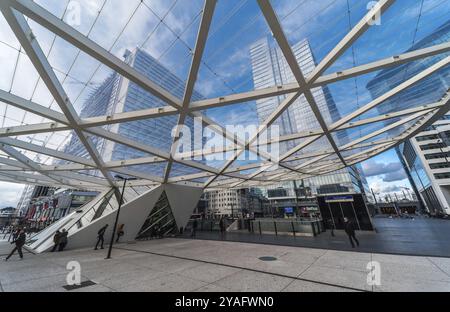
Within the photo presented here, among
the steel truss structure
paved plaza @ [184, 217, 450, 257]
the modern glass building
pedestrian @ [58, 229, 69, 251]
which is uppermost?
the modern glass building

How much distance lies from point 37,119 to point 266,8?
41.9 ft

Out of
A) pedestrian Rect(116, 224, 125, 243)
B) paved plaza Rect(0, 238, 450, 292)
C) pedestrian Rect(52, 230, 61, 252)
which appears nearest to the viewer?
paved plaza Rect(0, 238, 450, 292)

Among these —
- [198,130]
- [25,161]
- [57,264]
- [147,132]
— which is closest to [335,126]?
[198,130]

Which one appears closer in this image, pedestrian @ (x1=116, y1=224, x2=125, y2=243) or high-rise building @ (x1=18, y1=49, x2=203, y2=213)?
high-rise building @ (x1=18, y1=49, x2=203, y2=213)

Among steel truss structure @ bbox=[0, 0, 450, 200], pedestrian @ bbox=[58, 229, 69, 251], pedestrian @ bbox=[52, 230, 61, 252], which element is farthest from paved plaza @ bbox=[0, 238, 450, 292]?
steel truss structure @ bbox=[0, 0, 450, 200]

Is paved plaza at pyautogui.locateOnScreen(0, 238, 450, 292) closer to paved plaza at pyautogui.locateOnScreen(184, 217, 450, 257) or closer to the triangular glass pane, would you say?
paved plaza at pyautogui.locateOnScreen(184, 217, 450, 257)

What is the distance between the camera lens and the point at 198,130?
11.8 meters

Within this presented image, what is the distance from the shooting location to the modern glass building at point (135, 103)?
807 cm

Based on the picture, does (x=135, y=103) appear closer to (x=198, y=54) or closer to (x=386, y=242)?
(x=198, y=54)

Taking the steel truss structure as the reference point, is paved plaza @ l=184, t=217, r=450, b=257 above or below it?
below

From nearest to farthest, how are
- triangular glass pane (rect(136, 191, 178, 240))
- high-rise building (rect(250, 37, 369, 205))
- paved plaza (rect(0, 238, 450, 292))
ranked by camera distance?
paved plaza (rect(0, 238, 450, 292)) < high-rise building (rect(250, 37, 369, 205)) < triangular glass pane (rect(136, 191, 178, 240))

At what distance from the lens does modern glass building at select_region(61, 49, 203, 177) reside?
8.07 meters
